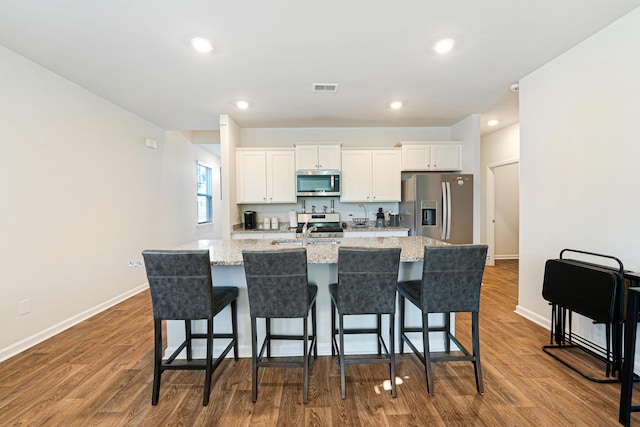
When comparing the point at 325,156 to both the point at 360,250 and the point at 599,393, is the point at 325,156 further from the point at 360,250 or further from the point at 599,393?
the point at 599,393

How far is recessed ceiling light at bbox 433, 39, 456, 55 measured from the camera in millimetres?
2289

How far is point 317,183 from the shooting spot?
4504 millimetres

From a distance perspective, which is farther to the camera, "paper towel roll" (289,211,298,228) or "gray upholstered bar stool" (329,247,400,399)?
"paper towel roll" (289,211,298,228)

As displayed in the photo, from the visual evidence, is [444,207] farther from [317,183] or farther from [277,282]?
[277,282]

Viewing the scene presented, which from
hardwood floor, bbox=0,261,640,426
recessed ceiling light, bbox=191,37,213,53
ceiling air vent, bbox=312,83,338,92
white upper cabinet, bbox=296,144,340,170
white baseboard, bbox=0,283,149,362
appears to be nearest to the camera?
hardwood floor, bbox=0,261,640,426

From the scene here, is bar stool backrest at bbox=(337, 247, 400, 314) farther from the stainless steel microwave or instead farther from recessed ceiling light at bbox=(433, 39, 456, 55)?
the stainless steel microwave

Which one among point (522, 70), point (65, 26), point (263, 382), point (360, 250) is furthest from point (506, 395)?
point (65, 26)

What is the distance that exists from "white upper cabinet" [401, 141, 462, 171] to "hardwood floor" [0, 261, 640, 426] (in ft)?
9.12

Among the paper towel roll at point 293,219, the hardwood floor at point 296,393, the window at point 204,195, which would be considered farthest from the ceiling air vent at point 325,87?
the window at point 204,195

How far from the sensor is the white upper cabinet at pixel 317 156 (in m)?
4.42

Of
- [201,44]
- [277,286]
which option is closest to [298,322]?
[277,286]

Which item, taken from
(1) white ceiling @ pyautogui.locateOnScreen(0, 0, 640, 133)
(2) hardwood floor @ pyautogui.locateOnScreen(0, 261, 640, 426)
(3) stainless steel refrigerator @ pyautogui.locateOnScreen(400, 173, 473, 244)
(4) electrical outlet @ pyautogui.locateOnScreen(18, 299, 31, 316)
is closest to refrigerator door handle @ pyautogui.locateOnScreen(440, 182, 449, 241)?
(3) stainless steel refrigerator @ pyautogui.locateOnScreen(400, 173, 473, 244)

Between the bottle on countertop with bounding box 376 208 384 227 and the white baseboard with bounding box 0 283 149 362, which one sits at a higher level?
the bottle on countertop with bounding box 376 208 384 227

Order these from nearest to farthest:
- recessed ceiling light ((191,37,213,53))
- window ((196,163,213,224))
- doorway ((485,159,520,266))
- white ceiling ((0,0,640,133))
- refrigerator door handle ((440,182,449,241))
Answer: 1. white ceiling ((0,0,640,133))
2. recessed ceiling light ((191,37,213,53))
3. refrigerator door handle ((440,182,449,241))
4. doorway ((485,159,520,266))
5. window ((196,163,213,224))
